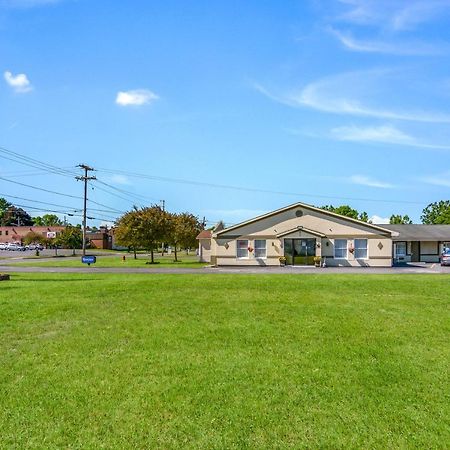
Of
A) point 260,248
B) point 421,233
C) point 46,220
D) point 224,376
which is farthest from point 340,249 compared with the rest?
point 46,220

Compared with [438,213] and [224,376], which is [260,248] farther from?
[438,213]

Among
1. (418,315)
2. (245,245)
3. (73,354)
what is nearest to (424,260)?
(245,245)

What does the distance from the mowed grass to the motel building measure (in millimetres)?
25973

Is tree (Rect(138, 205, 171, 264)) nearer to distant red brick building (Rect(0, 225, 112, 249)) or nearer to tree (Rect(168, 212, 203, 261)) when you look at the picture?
tree (Rect(168, 212, 203, 261))

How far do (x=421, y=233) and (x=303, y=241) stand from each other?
19230 millimetres

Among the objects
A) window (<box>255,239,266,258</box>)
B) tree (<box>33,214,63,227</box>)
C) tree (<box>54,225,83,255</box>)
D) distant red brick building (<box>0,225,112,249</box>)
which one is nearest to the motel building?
window (<box>255,239,266,258</box>)

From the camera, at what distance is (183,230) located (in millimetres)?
52469

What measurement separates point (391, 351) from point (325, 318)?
2.83 meters

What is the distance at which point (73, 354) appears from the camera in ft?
27.2

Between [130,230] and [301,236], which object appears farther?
[130,230]

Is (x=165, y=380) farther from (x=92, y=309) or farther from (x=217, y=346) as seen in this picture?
(x=92, y=309)

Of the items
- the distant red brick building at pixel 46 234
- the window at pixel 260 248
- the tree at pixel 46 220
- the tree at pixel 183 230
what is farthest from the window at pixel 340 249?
the tree at pixel 46 220

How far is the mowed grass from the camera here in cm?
545

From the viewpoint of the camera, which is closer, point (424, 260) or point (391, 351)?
point (391, 351)
